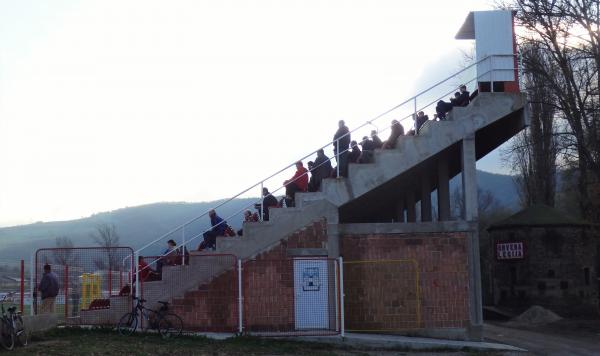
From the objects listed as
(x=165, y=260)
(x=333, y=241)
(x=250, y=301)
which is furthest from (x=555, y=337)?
(x=165, y=260)

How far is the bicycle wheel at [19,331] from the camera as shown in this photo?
48.1 ft

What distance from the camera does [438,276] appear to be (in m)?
19.2

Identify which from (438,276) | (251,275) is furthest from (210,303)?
(438,276)

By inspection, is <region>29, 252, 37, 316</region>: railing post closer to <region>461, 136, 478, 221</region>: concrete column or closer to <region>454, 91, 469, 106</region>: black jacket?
<region>461, 136, 478, 221</region>: concrete column

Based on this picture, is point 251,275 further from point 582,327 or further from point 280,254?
point 582,327

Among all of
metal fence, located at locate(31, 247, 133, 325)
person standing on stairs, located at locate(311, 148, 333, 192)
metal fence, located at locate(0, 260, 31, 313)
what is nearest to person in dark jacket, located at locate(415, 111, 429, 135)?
person standing on stairs, located at locate(311, 148, 333, 192)

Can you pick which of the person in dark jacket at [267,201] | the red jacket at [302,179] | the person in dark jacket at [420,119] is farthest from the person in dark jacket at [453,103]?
the person in dark jacket at [267,201]

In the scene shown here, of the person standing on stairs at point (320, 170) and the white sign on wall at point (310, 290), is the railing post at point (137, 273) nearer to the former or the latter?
the white sign on wall at point (310, 290)

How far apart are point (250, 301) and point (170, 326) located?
6.87ft

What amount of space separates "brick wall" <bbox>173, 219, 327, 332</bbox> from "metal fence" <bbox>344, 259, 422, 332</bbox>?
167 cm

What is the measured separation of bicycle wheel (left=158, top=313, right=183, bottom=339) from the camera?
1683 cm

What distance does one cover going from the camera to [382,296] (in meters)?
19.0

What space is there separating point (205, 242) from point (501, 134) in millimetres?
9710

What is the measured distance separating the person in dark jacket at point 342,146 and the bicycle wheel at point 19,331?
344 inches
